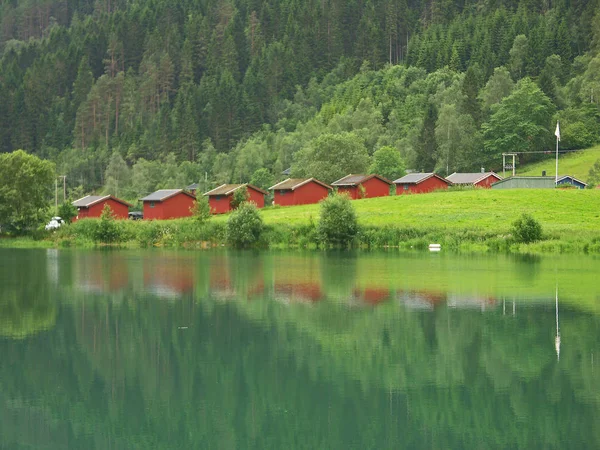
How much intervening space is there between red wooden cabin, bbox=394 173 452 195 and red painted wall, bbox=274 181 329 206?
8110mm

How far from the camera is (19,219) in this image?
8312cm

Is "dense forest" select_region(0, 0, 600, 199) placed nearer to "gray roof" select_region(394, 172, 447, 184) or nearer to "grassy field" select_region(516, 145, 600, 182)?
"grassy field" select_region(516, 145, 600, 182)

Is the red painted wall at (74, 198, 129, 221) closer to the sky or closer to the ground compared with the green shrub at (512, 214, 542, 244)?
closer to the sky

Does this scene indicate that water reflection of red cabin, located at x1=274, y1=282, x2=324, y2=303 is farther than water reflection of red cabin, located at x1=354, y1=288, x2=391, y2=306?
Yes

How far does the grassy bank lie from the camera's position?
62656mm

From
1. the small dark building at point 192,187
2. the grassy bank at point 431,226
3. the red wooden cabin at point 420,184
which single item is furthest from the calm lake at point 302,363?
the small dark building at point 192,187

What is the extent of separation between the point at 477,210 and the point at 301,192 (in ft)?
85.7

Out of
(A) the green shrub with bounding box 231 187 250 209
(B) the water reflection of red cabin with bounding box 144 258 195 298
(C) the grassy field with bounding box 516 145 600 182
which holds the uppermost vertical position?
(C) the grassy field with bounding box 516 145 600 182

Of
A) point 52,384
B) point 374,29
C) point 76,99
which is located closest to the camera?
point 52,384

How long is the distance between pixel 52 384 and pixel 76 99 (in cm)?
Answer: 18154

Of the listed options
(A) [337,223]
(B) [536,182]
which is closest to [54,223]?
(A) [337,223]

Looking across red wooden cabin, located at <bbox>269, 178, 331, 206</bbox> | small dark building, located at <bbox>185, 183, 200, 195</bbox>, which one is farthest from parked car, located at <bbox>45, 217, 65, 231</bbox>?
small dark building, located at <bbox>185, 183, 200, 195</bbox>

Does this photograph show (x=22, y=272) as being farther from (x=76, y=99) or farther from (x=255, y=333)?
(x=76, y=99)

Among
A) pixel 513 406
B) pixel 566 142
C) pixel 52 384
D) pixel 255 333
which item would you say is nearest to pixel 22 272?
pixel 255 333
